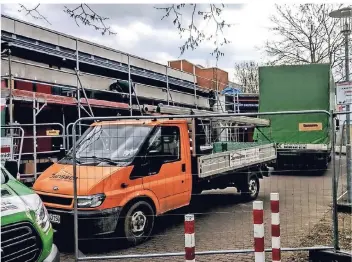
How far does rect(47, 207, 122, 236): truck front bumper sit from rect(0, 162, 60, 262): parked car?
1769 mm

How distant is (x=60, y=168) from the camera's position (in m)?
6.63

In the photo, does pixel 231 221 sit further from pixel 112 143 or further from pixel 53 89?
pixel 53 89

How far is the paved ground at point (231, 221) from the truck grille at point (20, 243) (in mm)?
2346

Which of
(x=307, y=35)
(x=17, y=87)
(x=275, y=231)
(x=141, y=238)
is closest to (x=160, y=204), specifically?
(x=141, y=238)

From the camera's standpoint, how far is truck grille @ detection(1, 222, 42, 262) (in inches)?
133

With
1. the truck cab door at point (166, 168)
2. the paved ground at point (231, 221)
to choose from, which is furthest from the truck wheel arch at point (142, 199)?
the paved ground at point (231, 221)

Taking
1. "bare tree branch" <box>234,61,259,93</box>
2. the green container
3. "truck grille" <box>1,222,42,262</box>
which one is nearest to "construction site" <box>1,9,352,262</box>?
"truck grille" <box>1,222,42,262</box>

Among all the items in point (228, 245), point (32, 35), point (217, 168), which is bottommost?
point (228, 245)

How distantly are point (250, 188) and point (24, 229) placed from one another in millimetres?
6864

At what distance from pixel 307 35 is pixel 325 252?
21.2 meters

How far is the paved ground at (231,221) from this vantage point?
6.20 m

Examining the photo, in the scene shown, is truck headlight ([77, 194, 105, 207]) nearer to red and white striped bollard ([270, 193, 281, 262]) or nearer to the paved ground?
the paved ground

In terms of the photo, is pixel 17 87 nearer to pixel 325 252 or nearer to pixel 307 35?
pixel 325 252

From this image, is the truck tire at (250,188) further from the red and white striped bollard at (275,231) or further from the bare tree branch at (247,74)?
the bare tree branch at (247,74)
